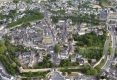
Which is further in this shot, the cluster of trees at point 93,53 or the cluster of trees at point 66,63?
the cluster of trees at point 93,53

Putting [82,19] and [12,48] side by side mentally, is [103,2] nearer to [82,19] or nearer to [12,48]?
[82,19]

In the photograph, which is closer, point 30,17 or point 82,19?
point 82,19

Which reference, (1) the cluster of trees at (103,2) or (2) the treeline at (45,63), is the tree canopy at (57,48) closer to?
(2) the treeline at (45,63)

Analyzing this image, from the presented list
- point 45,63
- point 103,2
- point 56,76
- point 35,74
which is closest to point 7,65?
point 35,74

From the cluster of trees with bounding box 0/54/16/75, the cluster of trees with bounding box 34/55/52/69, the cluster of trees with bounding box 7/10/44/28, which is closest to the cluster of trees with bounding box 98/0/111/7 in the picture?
the cluster of trees with bounding box 7/10/44/28

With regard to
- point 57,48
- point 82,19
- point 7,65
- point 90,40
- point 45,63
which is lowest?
point 7,65

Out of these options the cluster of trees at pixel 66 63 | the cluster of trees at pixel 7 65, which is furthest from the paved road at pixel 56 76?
the cluster of trees at pixel 7 65

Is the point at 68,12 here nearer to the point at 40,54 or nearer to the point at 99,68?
the point at 40,54
